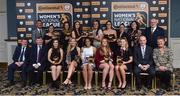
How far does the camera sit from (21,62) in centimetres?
769

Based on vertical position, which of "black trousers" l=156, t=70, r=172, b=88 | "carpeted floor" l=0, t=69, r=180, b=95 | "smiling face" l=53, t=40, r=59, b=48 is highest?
"smiling face" l=53, t=40, r=59, b=48

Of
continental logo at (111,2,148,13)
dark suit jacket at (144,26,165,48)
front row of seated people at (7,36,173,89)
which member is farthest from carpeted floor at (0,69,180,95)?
continental logo at (111,2,148,13)

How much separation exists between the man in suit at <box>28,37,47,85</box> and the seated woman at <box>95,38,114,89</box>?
115cm

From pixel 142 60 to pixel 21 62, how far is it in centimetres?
257

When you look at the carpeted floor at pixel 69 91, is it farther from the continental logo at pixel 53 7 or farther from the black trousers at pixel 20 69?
the continental logo at pixel 53 7

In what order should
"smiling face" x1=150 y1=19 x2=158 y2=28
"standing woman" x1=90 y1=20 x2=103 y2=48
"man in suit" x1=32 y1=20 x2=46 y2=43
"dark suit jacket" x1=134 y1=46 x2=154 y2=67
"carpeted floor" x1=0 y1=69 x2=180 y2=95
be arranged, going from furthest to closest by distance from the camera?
"man in suit" x1=32 y1=20 x2=46 y2=43, "standing woman" x1=90 y1=20 x2=103 y2=48, "smiling face" x1=150 y1=19 x2=158 y2=28, "dark suit jacket" x1=134 y1=46 x2=154 y2=67, "carpeted floor" x1=0 y1=69 x2=180 y2=95

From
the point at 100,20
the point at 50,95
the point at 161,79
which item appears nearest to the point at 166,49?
the point at 161,79

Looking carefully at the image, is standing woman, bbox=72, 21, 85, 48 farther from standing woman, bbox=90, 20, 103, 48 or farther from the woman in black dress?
standing woman, bbox=90, 20, 103, 48

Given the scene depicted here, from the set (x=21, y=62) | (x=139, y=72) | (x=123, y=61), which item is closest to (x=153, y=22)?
(x=123, y=61)

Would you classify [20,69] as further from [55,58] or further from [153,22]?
[153,22]

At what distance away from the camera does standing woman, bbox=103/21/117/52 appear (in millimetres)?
7754

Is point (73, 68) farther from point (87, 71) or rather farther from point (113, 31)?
point (113, 31)

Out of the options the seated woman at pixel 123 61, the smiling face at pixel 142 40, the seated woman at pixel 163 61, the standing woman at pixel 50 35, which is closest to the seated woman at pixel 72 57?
the standing woman at pixel 50 35

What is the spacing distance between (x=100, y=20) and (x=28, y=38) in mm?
1802
